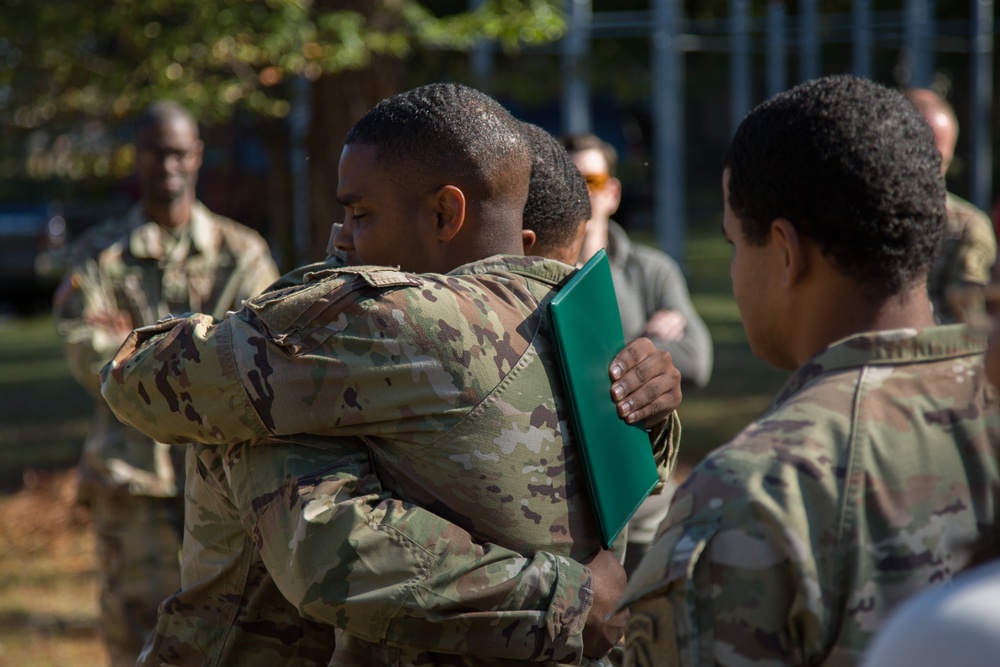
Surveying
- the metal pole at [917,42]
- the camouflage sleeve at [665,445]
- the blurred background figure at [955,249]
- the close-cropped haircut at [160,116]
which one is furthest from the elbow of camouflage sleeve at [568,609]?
the metal pole at [917,42]

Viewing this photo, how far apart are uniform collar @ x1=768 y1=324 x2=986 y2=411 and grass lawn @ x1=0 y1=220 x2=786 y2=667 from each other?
4782 millimetres

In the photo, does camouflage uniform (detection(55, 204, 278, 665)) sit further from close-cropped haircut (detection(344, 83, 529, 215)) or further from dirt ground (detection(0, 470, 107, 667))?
close-cropped haircut (detection(344, 83, 529, 215))

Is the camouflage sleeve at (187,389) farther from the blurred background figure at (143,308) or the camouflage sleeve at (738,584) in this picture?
the blurred background figure at (143,308)

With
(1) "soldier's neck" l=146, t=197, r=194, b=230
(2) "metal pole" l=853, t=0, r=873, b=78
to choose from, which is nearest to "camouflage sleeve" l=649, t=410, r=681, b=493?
(1) "soldier's neck" l=146, t=197, r=194, b=230

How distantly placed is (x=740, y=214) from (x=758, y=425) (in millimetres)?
355

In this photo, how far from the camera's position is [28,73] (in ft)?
22.6

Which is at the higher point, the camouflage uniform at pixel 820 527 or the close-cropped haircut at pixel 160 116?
the camouflage uniform at pixel 820 527

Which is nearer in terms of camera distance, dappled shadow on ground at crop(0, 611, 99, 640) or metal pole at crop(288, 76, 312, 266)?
dappled shadow on ground at crop(0, 611, 99, 640)

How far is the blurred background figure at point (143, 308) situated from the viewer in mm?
4559

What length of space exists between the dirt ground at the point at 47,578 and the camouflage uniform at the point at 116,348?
1.15m

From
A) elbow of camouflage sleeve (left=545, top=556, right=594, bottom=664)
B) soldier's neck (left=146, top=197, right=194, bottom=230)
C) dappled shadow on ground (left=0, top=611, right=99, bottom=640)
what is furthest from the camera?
dappled shadow on ground (left=0, top=611, right=99, bottom=640)

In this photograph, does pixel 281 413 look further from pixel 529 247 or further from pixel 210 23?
pixel 210 23

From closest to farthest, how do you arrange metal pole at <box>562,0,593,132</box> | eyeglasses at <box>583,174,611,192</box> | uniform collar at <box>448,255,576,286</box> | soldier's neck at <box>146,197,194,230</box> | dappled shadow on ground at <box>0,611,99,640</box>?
1. uniform collar at <box>448,255,576,286</box>
2. eyeglasses at <box>583,174,611,192</box>
3. soldier's neck at <box>146,197,194,230</box>
4. dappled shadow on ground at <box>0,611,99,640</box>
5. metal pole at <box>562,0,593,132</box>

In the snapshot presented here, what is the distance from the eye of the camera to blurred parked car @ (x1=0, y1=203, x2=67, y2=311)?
16281 mm
